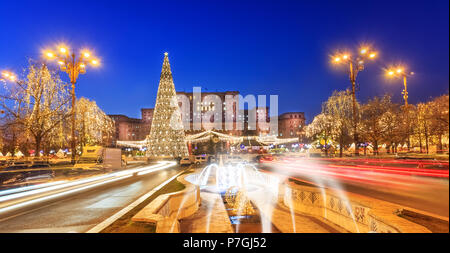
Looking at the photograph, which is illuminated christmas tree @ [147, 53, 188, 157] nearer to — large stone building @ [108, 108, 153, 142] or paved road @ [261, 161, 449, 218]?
paved road @ [261, 161, 449, 218]

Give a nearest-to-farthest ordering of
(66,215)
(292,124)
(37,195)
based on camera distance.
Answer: (66,215), (37,195), (292,124)

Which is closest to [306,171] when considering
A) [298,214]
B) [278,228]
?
[298,214]

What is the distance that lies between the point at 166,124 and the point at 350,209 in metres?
37.5

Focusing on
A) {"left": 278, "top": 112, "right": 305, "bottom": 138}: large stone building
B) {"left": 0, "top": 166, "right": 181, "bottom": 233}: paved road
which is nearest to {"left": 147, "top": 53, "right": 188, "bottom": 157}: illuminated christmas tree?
{"left": 0, "top": 166, "right": 181, "bottom": 233}: paved road

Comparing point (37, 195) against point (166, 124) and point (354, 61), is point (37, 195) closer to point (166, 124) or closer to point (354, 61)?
point (354, 61)

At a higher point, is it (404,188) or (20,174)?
(20,174)

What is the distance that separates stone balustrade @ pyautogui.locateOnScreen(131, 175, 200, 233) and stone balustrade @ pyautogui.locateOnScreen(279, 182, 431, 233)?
3.53 metres

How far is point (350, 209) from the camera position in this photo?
6977 millimetres

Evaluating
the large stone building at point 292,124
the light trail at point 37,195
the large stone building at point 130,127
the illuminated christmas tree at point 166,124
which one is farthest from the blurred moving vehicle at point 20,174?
the large stone building at point 130,127

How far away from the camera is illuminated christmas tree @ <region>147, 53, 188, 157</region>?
42156 mm

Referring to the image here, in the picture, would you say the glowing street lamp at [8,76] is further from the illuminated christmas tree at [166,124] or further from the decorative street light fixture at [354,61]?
the decorative street light fixture at [354,61]

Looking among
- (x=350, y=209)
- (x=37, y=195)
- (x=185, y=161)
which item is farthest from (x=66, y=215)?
(x=185, y=161)
